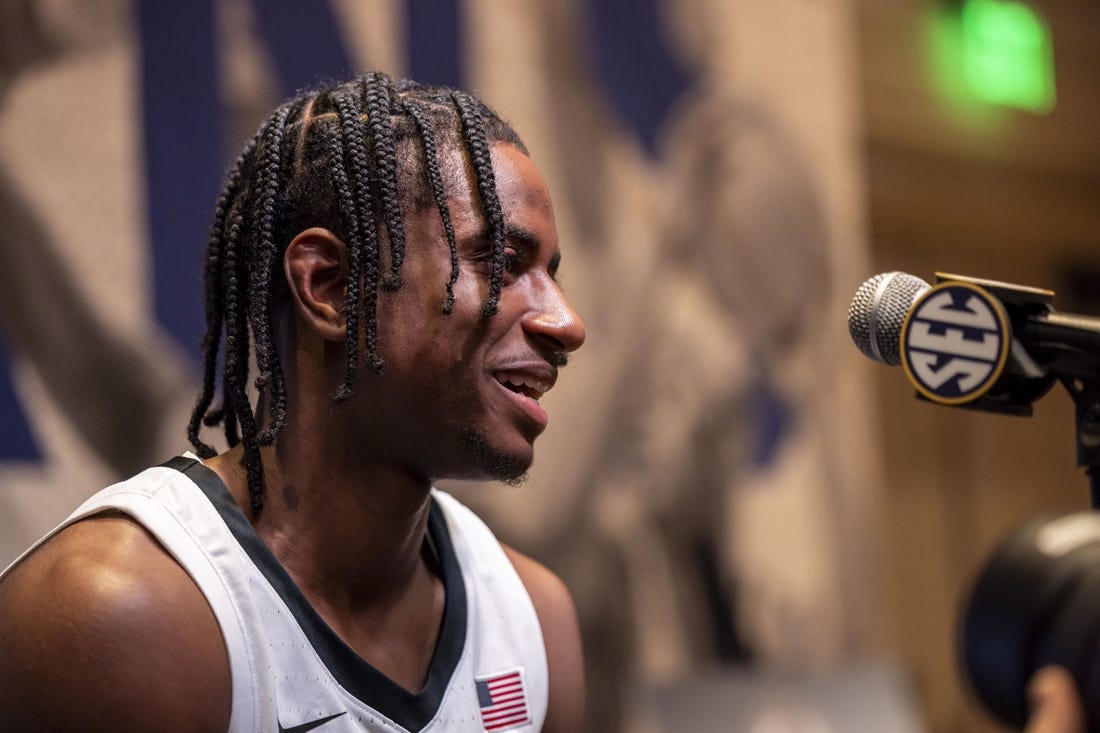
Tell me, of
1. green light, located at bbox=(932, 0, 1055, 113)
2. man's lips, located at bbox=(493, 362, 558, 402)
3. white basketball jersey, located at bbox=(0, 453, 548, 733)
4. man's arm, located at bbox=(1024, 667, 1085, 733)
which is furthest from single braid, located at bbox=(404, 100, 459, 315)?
green light, located at bbox=(932, 0, 1055, 113)

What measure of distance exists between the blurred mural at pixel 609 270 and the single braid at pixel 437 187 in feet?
4.20

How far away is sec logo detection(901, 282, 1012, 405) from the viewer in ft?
4.24

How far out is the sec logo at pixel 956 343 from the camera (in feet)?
4.24

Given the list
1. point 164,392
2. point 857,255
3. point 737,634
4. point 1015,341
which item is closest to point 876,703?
point 737,634

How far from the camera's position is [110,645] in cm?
133

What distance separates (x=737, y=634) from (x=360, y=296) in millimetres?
2423

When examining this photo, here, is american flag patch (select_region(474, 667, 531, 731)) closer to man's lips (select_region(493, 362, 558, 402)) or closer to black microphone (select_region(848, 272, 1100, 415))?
man's lips (select_region(493, 362, 558, 402))

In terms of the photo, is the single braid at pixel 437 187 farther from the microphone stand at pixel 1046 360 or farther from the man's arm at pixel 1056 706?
the man's arm at pixel 1056 706

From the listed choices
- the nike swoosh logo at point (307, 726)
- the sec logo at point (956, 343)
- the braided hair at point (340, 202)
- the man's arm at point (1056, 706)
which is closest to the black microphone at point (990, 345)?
the sec logo at point (956, 343)

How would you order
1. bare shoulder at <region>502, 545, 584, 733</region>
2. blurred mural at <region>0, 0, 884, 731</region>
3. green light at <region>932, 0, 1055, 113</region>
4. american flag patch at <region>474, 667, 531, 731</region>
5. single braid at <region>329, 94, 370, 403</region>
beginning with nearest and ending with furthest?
1. single braid at <region>329, 94, 370, 403</region>
2. american flag patch at <region>474, 667, 531, 731</region>
3. bare shoulder at <region>502, 545, 584, 733</region>
4. blurred mural at <region>0, 0, 884, 731</region>
5. green light at <region>932, 0, 1055, 113</region>

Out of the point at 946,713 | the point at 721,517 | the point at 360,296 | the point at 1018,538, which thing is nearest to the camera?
the point at 360,296

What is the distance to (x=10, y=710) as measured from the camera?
1.33m

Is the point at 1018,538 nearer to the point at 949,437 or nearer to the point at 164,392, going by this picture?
the point at 164,392

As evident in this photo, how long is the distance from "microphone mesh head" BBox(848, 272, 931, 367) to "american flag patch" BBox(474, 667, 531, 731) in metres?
0.67
